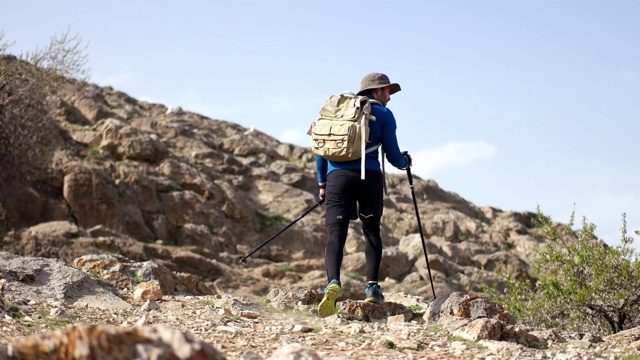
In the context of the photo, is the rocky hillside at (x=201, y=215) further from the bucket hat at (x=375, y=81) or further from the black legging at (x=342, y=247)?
the bucket hat at (x=375, y=81)

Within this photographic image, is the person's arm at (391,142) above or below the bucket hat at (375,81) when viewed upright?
below

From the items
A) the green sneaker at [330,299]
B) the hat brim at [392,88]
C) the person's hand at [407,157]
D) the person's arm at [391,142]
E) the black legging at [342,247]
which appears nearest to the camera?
the green sneaker at [330,299]

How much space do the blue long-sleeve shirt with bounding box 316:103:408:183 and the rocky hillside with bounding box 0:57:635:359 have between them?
1660 millimetres

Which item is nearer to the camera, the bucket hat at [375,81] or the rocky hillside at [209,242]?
the rocky hillside at [209,242]

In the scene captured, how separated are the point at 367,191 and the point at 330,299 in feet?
4.39

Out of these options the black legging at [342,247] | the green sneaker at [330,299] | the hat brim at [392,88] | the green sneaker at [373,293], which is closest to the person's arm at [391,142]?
the hat brim at [392,88]

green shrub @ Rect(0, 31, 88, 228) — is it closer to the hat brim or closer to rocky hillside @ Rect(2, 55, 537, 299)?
rocky hillside @ Rect(2, 55, 537, 299)

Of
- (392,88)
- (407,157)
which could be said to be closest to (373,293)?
(407,157)

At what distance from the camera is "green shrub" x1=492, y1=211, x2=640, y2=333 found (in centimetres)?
1170

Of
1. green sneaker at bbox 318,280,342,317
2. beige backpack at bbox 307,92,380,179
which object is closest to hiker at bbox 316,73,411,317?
green sneaker at bbox 318,280,342,317

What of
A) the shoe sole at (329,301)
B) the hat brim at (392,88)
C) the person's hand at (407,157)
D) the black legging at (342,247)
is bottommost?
the shoe sole at (329,301)

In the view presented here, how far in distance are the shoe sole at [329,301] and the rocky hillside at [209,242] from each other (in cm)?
23

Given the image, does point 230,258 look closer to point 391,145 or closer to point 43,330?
point 391,145

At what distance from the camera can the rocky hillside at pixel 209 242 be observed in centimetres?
786
